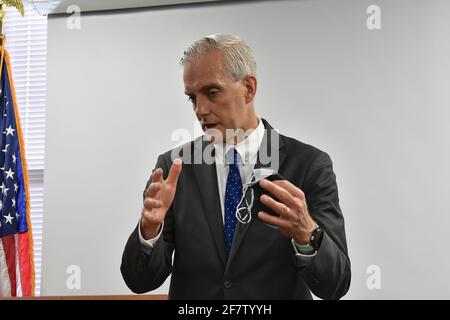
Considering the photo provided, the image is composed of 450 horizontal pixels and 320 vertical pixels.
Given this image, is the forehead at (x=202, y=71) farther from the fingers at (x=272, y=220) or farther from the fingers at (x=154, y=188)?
the fingers at (x=272, y=220)

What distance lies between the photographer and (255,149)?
5.35ft

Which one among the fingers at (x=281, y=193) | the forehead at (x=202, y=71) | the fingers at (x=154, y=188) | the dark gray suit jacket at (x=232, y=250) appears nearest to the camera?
the fingers at (x=281, y=193)

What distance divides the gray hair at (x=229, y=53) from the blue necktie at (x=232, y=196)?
0.23 m

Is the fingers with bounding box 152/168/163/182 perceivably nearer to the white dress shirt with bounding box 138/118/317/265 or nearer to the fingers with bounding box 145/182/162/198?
the fingers with bounding box 145/182/162/198

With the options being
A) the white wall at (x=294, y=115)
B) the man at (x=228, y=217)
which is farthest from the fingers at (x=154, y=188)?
the white wall at (x=294, y=115)

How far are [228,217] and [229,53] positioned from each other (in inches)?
18.2

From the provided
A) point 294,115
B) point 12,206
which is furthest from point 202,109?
point 12,206

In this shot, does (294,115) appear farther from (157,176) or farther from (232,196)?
(157,176)

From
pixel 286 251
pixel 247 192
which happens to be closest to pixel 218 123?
pixel 247 192

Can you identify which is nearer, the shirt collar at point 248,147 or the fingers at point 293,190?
the fingers at point 293,190

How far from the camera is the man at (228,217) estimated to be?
1366mm

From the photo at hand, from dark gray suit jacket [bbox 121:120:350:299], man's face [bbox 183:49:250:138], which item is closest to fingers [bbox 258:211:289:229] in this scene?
dark gray suit jacket [bbox 121:120:350:299]

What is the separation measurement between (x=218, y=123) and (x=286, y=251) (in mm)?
403

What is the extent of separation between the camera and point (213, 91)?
1.59 m
